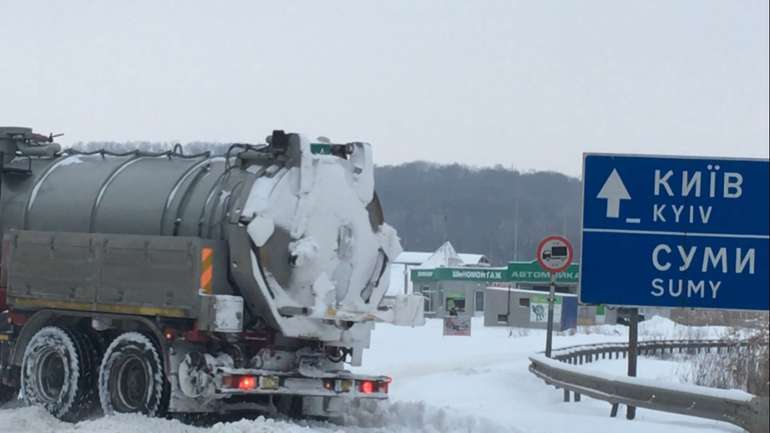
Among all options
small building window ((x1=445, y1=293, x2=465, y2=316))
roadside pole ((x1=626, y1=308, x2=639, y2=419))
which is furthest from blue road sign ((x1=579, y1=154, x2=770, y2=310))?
small building window ((x1=445, y1=293, x2=465, y2=316))

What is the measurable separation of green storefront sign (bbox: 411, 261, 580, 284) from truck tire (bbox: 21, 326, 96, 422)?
4794cm

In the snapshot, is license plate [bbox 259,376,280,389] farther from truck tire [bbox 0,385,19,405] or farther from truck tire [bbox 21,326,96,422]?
truck tire [bbox 0,385,19,405]

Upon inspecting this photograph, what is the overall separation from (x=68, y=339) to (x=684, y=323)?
5561cm

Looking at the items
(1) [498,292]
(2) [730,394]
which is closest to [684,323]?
(1) [498,292]

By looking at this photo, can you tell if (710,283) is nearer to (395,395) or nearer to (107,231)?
(107,231)

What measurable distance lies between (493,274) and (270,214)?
62.3 m

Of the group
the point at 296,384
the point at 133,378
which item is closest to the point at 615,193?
the point at 296,384

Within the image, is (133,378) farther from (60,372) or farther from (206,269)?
(206,269)

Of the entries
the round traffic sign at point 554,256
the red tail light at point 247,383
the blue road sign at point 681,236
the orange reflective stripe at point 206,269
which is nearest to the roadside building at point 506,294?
the round traffic sign at point 554,256

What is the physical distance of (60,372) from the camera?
50.0ft

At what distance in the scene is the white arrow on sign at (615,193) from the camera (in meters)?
9.90

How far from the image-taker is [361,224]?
15.0 meters

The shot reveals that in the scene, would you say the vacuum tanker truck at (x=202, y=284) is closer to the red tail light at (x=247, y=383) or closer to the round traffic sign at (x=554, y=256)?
the red tail light at (x=247, y=383)

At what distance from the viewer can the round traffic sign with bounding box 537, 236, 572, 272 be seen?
76.4 feet
